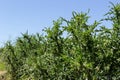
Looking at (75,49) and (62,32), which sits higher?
(62,32)

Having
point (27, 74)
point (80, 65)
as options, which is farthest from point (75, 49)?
point (27, 74)

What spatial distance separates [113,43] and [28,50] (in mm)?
21772

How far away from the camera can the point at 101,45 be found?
29.0 meters

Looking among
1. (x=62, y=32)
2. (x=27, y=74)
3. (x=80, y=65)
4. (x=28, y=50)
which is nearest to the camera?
(x=80, y=65)

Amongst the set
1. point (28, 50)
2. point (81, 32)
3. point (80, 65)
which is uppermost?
point (28, 50)

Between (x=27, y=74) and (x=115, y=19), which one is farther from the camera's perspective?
(x=27, y=74)

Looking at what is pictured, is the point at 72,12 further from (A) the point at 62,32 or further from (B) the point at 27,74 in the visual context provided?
(B) the point at 27,74

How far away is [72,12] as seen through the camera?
3144cm

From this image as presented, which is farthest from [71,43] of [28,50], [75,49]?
[28,50]

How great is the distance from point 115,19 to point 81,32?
3617mm

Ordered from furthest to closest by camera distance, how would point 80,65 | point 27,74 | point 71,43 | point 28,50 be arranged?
point 28,50
point 27,74
point 71,43
point 80,65

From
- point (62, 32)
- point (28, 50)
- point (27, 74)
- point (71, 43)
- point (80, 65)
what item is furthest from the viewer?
point (28, 50)

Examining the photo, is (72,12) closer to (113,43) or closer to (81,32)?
(81,32)

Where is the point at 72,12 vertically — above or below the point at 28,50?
below
